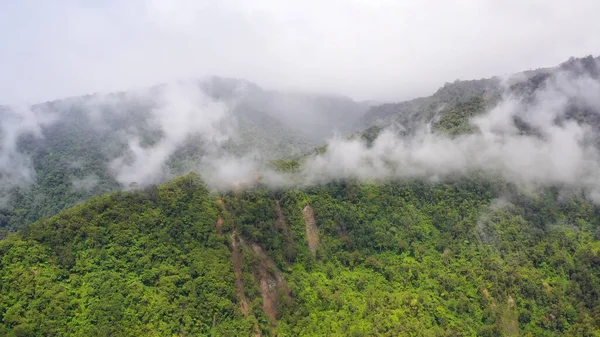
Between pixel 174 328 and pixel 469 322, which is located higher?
pixel 174 328

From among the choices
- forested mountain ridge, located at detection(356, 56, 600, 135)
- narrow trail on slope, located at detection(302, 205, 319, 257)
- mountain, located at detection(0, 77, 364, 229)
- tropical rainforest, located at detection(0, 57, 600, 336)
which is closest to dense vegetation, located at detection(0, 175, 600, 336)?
tropical rainforest, located at detection(0, 57, 600, 336)

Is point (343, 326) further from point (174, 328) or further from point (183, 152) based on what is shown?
point (183, 152)

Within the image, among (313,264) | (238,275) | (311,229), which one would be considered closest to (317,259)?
(313,264)

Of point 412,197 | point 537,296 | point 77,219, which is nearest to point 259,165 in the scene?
point 412,197

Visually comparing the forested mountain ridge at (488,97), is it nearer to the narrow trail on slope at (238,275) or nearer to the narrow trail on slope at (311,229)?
the narrow trail on slope at (311,229)

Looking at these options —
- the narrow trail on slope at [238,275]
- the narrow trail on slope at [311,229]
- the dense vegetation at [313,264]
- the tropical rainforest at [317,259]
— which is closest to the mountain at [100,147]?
the narrow trail on slope at [311,229]

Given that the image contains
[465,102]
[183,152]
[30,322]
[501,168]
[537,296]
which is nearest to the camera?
[30,322]

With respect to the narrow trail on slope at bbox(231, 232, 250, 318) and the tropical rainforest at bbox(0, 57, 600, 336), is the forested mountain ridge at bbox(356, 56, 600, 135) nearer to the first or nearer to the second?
the tropical rainforest at bbox(0, 57, 600, 336)
